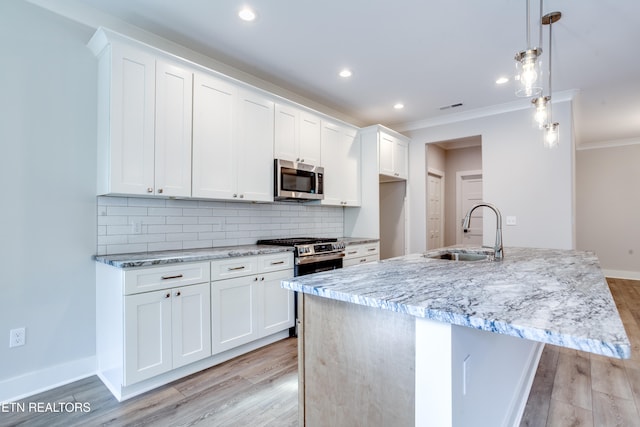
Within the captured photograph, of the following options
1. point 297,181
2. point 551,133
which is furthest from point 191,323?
point 551,133

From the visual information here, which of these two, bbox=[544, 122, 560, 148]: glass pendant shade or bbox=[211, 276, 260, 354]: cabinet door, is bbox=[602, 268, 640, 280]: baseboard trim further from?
bbox=[211, 276, 260, 354]: cabinet door

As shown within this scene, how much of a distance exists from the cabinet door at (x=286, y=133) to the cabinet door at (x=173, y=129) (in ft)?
3.10

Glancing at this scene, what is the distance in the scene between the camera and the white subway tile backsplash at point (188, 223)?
2.49 meters

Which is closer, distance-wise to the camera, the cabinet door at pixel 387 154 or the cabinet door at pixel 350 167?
the cabinet door at pixel 350 167

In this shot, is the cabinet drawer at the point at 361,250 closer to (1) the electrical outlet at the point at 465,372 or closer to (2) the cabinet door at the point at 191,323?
(2) the cabinet door at the point at 191,323

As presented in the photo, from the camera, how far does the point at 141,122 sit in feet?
7.82

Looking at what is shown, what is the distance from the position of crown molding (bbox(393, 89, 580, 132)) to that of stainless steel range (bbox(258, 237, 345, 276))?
2619mm

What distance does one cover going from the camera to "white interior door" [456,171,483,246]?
19.9ft

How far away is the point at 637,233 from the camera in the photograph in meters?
6.00

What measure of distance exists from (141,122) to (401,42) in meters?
2.21

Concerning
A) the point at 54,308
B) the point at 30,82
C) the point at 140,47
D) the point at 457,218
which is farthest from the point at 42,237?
the point at 457,218

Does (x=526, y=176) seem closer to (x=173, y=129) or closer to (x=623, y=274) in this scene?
(x=623, y=274)

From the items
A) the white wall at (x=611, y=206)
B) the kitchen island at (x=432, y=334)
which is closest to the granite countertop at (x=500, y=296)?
the kitchen island at (x=432, y=334)

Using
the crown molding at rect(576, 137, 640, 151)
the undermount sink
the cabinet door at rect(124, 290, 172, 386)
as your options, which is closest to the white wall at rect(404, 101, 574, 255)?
the undermount sink
